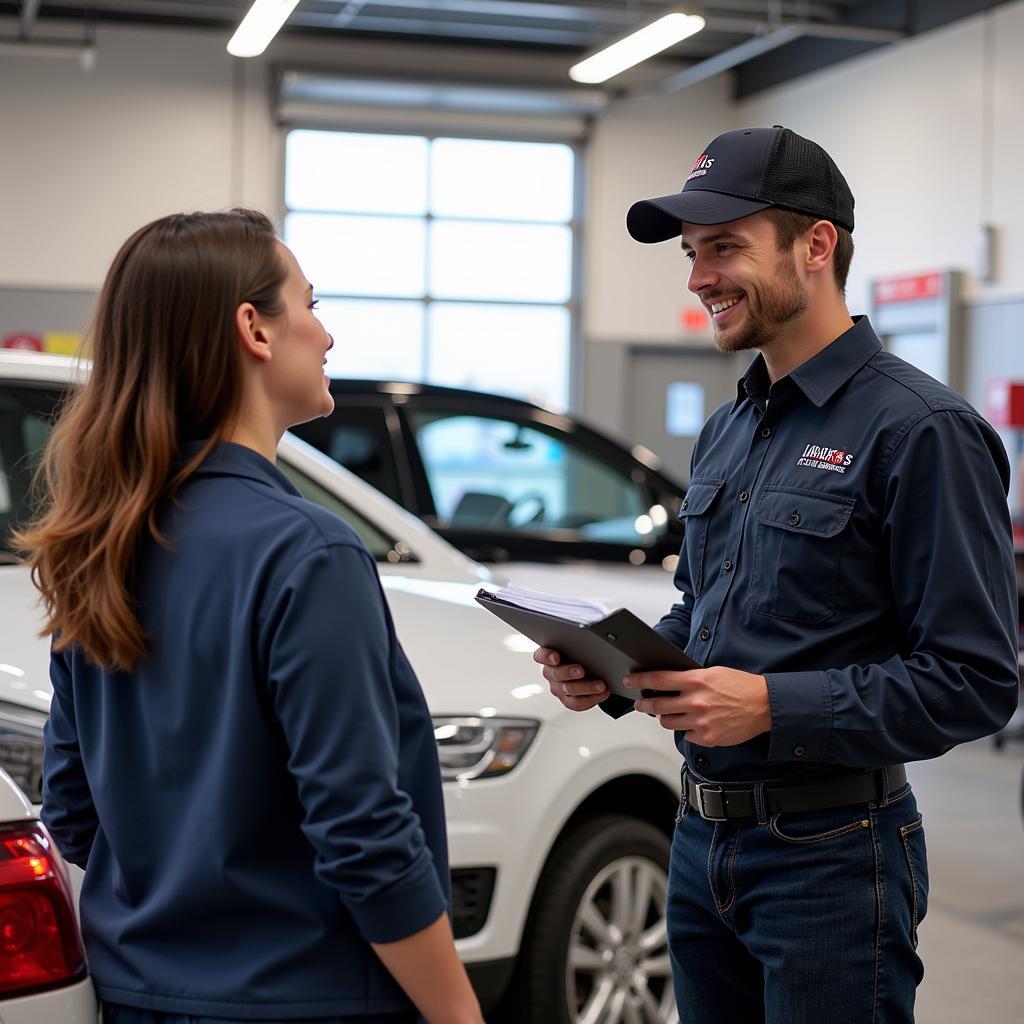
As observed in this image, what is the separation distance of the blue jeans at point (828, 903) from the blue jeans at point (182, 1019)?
570mm

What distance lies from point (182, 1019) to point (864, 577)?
932 millimetres

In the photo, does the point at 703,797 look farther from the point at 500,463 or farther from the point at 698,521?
the point at 500,463

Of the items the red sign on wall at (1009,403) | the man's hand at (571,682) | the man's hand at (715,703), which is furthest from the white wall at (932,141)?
the man's hand at (715,703)

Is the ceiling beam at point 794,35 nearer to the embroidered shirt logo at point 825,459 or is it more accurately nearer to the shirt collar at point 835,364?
the shirt collar at point 835,364

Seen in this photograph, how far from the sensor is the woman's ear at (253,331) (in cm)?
133

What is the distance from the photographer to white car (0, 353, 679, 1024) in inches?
102

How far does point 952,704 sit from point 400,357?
1153cm

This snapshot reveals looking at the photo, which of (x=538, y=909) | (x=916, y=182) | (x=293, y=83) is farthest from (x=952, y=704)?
(x=293, y=83)

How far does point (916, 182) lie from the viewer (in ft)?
36.4

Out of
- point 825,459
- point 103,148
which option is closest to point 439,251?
point 103,148

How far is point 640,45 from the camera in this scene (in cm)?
981

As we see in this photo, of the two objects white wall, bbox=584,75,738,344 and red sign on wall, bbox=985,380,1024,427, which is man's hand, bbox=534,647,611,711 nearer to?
Result: red sign on wall, bbox=985,380,1024,427

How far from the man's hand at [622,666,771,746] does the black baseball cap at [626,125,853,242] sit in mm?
592

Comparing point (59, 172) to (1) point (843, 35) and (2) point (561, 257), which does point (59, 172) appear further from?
(1) point (843, 35)
